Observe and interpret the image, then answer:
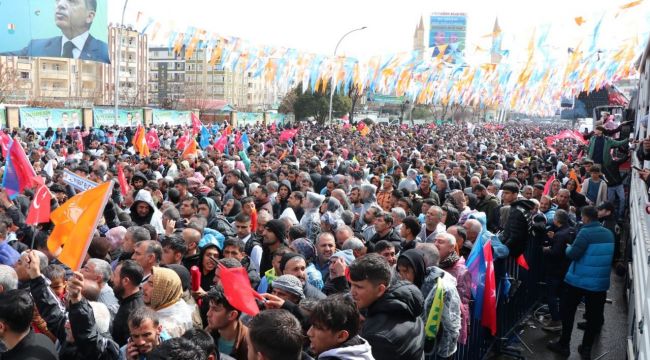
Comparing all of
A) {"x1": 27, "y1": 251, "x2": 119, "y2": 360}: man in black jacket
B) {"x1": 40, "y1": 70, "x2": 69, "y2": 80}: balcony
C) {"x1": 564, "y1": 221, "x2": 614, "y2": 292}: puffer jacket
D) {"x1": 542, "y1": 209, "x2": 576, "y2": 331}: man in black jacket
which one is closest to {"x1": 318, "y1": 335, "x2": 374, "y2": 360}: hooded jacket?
{"x1": 27, "y1": 251, "x2": 119, "y2": 360}: man in black jacket

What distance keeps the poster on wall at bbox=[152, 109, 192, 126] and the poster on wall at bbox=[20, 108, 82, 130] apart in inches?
269

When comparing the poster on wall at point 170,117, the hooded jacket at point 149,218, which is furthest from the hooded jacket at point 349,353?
the poster on wall at point 170,117

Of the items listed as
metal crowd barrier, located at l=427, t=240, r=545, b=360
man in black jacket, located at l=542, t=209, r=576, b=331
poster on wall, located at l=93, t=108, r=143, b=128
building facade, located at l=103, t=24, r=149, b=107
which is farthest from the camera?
building facade, located at l=103, t=24, r=149, b=107

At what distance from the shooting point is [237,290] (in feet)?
13.0

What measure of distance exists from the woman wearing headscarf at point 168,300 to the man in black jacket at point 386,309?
1145 millimetres

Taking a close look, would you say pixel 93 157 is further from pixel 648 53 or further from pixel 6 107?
pixel 6 107

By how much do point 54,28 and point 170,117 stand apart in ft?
36.0

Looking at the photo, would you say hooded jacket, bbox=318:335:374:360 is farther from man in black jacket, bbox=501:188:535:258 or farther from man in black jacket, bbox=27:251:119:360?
man in black jacket, bbox=501:188:535:258

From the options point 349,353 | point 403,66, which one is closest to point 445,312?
point 349,353

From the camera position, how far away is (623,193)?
12.7m

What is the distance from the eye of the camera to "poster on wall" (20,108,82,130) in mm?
30688

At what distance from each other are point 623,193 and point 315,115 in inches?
1867

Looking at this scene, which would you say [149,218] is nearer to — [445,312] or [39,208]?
[39,208]

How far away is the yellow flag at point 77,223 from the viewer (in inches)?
203
